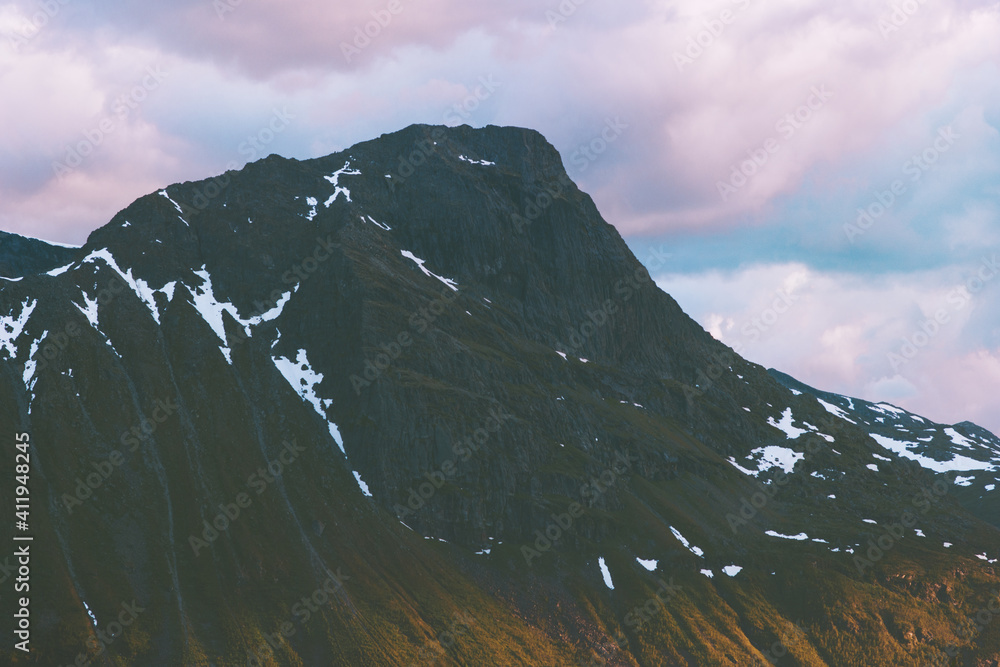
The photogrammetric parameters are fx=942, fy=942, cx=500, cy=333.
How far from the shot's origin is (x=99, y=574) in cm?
19738

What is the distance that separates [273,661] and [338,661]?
1372 centimetres

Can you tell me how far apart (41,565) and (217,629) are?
3786cm

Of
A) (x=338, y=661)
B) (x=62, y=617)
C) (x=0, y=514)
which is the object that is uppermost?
(x=0, y=514)

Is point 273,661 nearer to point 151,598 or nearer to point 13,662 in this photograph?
point 151,598

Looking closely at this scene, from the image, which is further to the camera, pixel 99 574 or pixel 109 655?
pixel 99 574

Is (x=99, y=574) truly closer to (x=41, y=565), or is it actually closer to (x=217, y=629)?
(x=41, y=565)

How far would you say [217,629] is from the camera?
19712 cm

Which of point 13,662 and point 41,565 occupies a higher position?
point 41,565

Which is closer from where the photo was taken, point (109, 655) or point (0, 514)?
point (109, 655)

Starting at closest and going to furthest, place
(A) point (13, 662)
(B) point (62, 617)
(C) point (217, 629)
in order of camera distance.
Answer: (A) point (13, 662) → (B) point (62, 617) → (C) point (217, 629)

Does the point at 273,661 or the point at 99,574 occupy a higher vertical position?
the point at 99,574

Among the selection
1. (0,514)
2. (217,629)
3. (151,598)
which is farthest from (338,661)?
(0,514)

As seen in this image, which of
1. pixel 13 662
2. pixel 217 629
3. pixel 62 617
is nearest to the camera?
pixel 13 662

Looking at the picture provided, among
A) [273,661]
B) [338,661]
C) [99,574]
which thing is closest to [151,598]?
[99,574]
